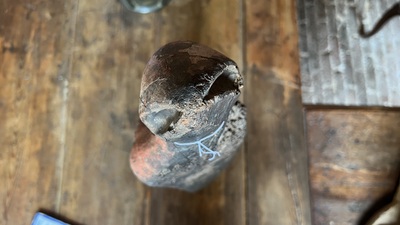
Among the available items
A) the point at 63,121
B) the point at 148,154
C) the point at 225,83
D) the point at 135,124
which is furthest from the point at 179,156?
the point at 63,121

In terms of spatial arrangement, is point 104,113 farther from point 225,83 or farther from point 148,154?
point 225,83

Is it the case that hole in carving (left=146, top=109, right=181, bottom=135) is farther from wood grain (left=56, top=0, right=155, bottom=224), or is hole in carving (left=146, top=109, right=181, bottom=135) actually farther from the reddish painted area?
wood grain (left=56, top=0, right=155, bottom=224)

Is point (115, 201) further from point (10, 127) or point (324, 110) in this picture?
point (324, 110)

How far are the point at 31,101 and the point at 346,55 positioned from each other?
2.66 ft

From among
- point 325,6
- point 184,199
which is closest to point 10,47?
point 184,199

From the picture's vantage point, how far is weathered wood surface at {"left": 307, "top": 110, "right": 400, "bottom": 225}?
105cm

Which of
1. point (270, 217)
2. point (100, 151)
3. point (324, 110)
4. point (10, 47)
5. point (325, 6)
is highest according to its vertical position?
point (325, 6)

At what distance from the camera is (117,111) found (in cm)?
110

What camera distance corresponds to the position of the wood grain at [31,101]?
3.44 feet

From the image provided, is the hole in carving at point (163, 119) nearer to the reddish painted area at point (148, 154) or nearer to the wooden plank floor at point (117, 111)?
the reddish painted area at point (148, 154)

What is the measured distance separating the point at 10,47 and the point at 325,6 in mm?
835

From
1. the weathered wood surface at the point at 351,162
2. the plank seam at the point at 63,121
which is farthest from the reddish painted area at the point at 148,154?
the weathered wood surface at the point at 351,162

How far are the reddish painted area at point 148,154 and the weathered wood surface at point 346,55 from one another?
0.45 metres

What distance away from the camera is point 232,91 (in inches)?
25.3
